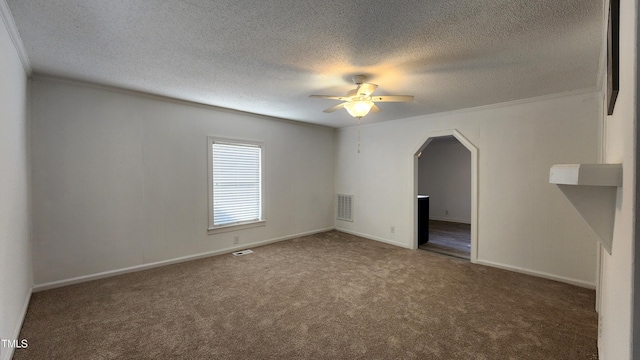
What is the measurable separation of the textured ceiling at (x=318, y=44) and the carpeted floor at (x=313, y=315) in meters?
2.38

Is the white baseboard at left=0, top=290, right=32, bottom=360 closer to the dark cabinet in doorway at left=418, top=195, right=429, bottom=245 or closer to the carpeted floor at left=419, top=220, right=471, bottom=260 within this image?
the carpeted floor at left=419, top=220, right=471, bottom=260

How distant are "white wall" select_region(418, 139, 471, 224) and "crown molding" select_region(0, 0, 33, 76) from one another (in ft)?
27.1

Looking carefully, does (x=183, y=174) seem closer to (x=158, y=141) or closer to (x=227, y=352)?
(x=158, y=141)

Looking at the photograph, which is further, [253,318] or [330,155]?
[330,155]

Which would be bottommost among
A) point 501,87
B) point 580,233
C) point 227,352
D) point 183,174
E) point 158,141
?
point 227,352

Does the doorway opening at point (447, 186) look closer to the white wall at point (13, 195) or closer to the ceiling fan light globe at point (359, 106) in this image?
the ceiling fan light globe at point (359, 106)

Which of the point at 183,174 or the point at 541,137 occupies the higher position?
the point at 541,137

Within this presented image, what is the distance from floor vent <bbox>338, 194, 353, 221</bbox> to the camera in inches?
230

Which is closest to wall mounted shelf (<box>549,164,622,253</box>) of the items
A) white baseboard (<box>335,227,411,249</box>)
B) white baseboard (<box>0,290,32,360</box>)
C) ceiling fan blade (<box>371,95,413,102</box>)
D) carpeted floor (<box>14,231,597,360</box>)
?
carpeted floor (<box>14,231,597,360</box>)

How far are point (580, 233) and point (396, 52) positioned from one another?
3.21 m

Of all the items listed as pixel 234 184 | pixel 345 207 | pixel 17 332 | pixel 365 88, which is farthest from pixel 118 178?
pixel 345 207

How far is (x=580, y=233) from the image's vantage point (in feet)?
10.6

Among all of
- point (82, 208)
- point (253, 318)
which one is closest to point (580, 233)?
point (253, 318)

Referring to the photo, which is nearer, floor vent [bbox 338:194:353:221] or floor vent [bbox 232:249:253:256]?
floor vent [bbox 232:249:253:256]
